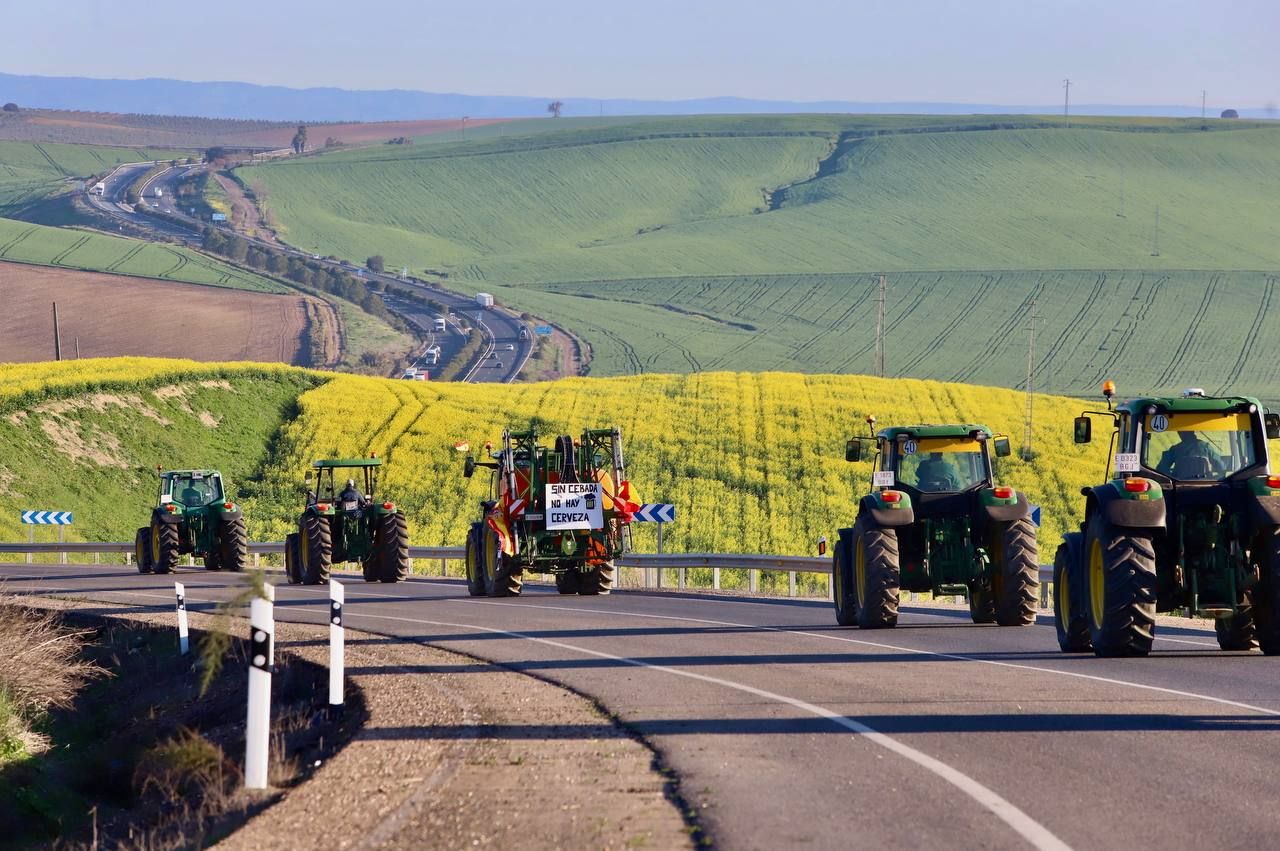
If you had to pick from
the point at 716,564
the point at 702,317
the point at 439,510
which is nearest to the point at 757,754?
the point at 716,564

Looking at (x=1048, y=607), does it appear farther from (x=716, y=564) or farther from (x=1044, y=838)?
(x=1044, y=838)

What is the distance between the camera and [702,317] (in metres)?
118

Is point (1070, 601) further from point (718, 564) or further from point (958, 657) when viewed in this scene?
point (718, 564)

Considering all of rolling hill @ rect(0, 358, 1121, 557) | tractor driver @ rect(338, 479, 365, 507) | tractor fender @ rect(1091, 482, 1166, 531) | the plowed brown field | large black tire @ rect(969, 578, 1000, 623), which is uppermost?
the plowed brown field

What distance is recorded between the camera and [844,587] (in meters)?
20.1

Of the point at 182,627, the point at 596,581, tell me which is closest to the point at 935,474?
the point at 182,627

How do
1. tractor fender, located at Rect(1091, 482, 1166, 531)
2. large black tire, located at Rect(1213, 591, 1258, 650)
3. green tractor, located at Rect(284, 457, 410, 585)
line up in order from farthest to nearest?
1. green tractor, located at Rect(284, 457, 410, 585)
2. large black tire, located at Rect(1213, 591, 1258, 650)
3. tractor fender, located at Rect(1091, 482, 1166, 531)

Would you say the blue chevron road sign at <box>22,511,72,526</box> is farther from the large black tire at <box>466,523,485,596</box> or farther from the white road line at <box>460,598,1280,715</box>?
the white road line at <box>460,598,1280,715</box>

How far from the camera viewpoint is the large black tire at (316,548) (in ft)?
105

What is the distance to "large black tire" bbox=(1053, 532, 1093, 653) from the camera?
1648 centimetres

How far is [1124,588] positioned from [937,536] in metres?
4.68

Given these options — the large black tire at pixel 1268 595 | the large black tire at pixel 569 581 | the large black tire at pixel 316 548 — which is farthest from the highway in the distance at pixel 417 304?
the large black tire at pixel 1268 595

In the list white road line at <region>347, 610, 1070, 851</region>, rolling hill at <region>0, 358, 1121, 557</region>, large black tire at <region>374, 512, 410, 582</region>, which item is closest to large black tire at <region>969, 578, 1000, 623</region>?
white road line at <region>347, 610, 1070, 851</region>

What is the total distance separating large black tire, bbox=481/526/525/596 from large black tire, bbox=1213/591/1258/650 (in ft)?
43.2
